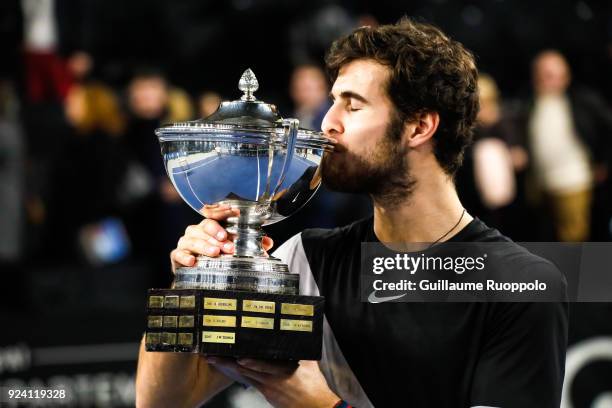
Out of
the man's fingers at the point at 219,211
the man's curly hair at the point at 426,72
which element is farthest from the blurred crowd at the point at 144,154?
the man's fingers at the point at 219,211

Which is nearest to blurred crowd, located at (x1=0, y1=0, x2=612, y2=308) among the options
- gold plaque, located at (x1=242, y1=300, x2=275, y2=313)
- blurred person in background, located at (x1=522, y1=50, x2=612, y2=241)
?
blurred person in background, located at (x1=522, y1=50, x2=612, y2=241)

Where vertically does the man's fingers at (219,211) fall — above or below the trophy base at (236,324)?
above

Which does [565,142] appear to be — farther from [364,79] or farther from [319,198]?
[364,79]

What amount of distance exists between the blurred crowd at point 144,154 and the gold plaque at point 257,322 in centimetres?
383

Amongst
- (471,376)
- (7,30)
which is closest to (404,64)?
(471,376)

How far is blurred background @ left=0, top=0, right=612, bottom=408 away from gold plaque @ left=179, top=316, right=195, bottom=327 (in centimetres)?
306

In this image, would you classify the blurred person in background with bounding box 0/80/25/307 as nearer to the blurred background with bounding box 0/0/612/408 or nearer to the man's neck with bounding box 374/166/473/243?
the blurred background with bounding box 0/0/612/408

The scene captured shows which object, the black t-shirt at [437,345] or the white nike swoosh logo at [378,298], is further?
the white nike swoosh logo at [378,298]

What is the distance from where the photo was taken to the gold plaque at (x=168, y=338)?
285 cm

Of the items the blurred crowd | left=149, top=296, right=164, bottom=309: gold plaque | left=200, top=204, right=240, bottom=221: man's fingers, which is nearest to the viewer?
left=149, top=296, right=164, bottom=309: gold plaque

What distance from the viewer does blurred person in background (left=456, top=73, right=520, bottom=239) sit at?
6.47m

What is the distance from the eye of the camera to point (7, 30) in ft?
21.0

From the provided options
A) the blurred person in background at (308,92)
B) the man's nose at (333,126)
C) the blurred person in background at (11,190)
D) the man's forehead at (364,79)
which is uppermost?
the blurred person in background at (308,92)

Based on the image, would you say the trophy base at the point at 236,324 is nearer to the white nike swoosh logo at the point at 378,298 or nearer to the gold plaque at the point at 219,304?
the gold plaque at the point at 219,304
